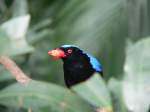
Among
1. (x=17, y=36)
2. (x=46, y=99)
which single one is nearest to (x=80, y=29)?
(x=17, y=36)

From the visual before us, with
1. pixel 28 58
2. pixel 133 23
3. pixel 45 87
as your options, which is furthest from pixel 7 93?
pixel 133 23

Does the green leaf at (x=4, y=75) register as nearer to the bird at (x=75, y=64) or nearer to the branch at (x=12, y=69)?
the branch at (x=12, y=69)

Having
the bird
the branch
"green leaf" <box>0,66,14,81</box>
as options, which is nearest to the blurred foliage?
the bird

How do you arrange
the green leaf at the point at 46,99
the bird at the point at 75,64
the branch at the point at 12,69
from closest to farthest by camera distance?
the green leaf at the point at 46,99
the branch at the point at 12,69
the bird at the point at 75,64

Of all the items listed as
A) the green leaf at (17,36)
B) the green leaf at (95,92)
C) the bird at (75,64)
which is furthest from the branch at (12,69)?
the bird at (75,64)

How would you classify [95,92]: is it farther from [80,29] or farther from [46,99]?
[80,29]
